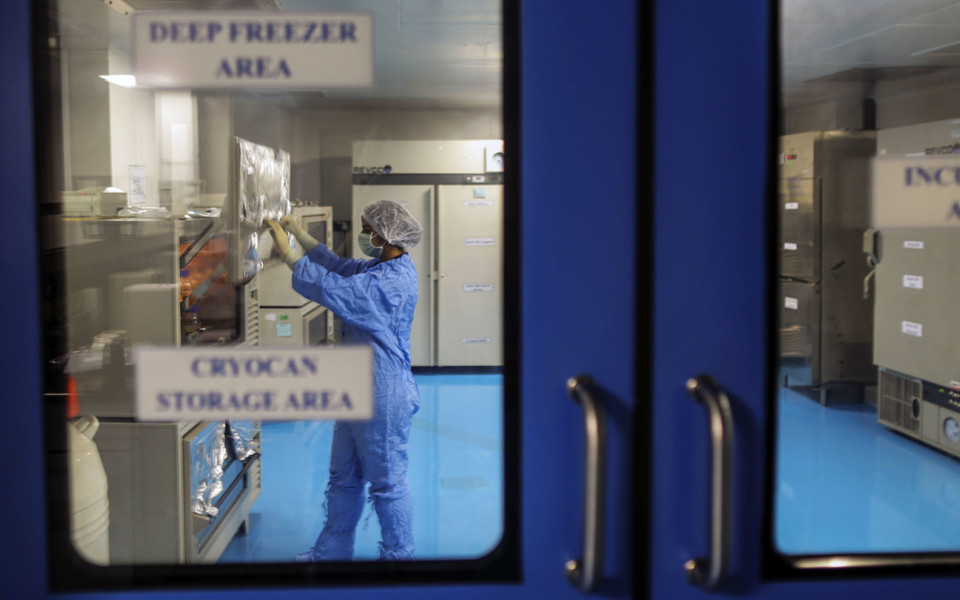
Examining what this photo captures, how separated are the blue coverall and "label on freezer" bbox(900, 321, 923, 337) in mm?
821

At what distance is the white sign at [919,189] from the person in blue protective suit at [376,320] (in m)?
0.69

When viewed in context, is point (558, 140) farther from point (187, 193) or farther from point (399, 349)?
point (187, 193)

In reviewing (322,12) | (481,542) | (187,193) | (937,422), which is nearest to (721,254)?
(481,542)

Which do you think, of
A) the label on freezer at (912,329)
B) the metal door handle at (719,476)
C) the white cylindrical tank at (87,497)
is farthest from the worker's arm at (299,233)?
the label on freezer at (912,329)

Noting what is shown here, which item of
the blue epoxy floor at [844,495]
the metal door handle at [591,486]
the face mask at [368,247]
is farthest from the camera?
the face mask at [368,247]

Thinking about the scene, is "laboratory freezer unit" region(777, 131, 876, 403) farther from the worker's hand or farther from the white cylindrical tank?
the white cylindrical tank

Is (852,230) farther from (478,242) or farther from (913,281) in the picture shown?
(478,242)

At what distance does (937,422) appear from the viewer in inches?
62.0

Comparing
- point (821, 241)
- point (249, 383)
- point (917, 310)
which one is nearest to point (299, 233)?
point (249, 383)

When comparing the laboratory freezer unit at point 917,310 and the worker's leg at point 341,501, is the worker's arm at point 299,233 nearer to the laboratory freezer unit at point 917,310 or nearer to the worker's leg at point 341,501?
the worker's leg at point 341,501

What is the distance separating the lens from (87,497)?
1.01 m

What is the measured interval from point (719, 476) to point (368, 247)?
2.10ft

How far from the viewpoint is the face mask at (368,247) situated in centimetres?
112

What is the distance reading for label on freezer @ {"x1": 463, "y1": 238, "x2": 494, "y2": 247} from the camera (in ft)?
3.23
